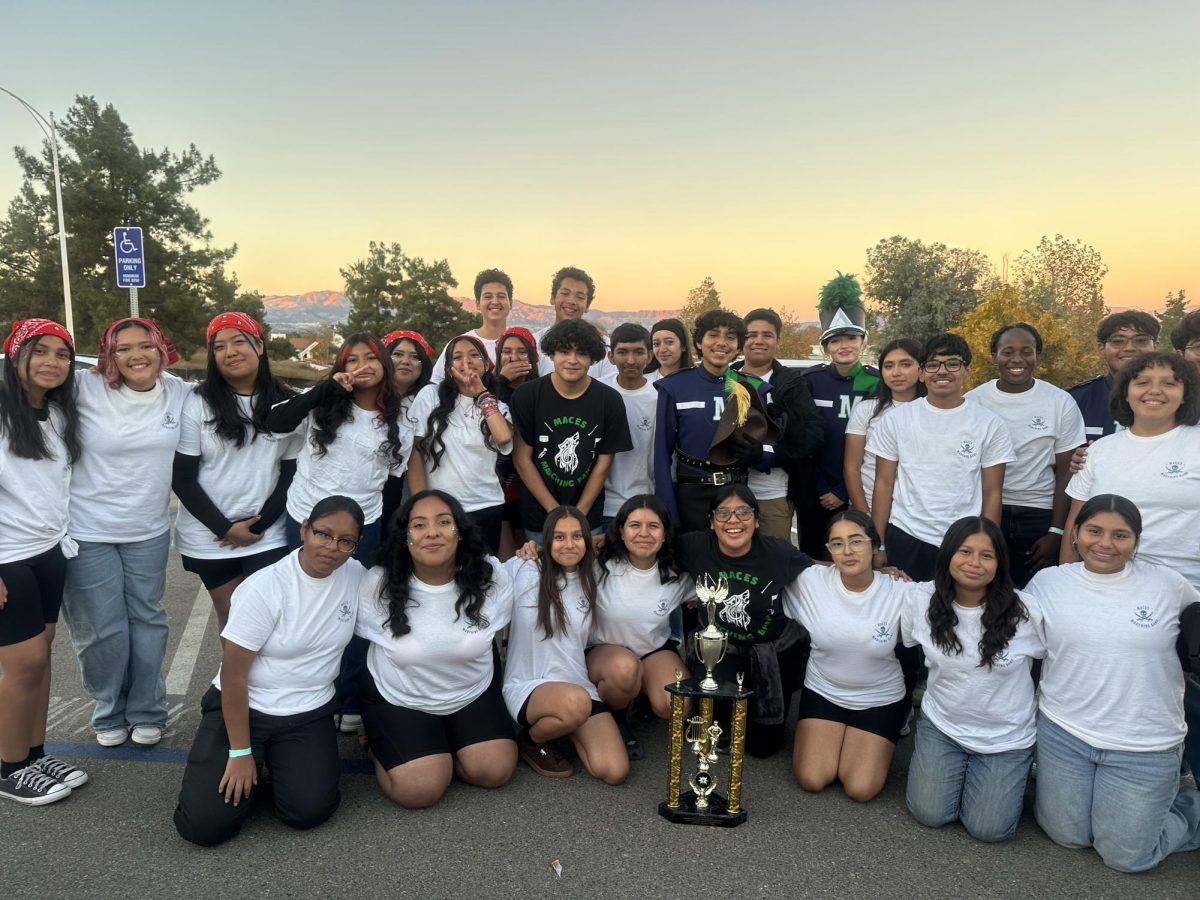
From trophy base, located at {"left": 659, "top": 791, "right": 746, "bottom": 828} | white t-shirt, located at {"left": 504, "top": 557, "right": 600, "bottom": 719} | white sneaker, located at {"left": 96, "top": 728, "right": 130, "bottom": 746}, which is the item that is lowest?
trophy base, located at {"left": 659, "top": 791, "right": 746, "bottom": 828}

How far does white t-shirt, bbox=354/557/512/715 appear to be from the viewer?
3721 mm

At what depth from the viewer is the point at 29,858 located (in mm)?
3152

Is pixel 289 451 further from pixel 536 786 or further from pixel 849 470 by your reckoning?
pixel 849 470

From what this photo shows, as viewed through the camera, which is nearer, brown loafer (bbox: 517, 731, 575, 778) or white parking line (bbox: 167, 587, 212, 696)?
brown loafer (bbox: 517, 731, 575, 778)

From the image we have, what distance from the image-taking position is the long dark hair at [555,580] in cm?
405

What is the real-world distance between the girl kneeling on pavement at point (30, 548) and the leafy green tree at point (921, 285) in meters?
50.5

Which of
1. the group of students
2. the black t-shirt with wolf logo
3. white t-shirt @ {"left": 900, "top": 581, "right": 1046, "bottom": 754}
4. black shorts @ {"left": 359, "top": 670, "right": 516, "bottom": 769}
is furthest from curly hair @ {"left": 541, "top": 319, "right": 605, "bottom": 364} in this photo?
white t-shirt @ {"left": 900, "top": 581, "right": 1046, "bottom": 754}

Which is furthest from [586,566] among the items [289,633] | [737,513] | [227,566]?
[227,566]

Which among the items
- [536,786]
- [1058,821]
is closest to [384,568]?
[536,786]

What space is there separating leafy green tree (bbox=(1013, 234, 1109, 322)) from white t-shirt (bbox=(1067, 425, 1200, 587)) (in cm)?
4697

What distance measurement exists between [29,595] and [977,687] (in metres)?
3.96

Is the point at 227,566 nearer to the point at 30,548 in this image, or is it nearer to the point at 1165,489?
the point at 30,548

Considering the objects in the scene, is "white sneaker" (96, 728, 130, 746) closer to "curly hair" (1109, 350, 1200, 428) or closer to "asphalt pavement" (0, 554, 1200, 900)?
"asphalt pavement" (0, 554, 1200, 900)

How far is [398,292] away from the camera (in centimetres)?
5616
